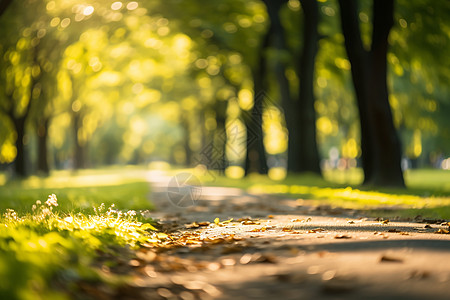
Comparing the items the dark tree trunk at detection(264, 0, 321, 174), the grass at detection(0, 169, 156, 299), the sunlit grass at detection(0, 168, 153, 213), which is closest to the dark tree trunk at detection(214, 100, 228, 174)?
the dark tree trunk at detection(264, 0, 321, 174)

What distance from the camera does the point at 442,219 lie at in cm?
923

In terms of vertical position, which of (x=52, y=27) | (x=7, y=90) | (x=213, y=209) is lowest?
(x=213, y=209)

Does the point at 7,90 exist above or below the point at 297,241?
above

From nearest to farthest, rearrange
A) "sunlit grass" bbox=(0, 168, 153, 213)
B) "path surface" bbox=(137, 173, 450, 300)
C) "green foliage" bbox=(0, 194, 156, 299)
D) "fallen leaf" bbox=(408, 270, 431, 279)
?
"green foliage" bbox=(0, 194, 156, 299)
"path surface" bbox=(137, 173, 450, 300)
"fallen leaf" bbox=(408, 270, 431, 279)
"sunlit grass" bbox=(0, 168, 153, 213)

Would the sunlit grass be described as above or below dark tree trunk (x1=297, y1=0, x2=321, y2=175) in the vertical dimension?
below

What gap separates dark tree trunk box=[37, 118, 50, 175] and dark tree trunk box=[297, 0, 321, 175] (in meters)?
17.1

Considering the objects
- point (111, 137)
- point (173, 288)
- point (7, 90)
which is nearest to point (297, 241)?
point (173, 288)

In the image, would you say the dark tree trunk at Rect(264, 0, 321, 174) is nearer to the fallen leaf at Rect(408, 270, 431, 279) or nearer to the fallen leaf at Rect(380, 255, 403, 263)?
the fallen leaf at Rect(380, 255, 403, 263)

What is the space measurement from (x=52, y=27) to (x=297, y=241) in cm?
1895

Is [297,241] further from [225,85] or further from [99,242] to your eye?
[225,85]

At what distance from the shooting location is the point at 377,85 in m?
16.6

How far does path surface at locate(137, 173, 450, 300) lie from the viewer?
426 cm

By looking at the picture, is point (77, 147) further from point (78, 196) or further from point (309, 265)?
point (309, 265)

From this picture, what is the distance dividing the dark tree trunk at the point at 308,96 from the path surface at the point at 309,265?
1621cm
